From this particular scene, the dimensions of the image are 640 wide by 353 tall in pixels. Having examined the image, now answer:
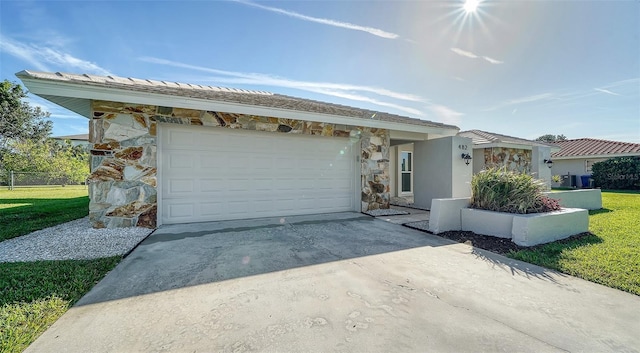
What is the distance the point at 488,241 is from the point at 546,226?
1.07 metres

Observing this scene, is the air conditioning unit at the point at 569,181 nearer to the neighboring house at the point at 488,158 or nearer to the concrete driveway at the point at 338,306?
the neighboring house at the point at 488,158

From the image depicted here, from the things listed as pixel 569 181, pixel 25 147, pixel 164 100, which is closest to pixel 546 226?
pixel 164 100

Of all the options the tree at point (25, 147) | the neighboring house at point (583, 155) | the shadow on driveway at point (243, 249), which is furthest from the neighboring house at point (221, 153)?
the tree at point (25, 147)

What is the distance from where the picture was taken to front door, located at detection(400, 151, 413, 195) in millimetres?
11523

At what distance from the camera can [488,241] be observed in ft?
16.0

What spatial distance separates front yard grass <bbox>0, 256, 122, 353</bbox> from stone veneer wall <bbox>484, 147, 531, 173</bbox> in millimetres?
13785

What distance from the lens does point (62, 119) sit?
2719 centimetres

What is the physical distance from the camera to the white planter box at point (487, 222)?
4.90m

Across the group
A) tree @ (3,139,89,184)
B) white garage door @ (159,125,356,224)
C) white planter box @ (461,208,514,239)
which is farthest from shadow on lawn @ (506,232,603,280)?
tree @ (3,139,89,184)

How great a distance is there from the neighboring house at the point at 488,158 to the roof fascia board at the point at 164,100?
4.43 meters

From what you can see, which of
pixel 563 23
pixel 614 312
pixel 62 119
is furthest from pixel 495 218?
pixel 62 119

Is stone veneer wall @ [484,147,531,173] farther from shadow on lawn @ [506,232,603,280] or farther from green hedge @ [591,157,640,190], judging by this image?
green hedge @ [591,157,640,190]

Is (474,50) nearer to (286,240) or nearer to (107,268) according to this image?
(286,240)

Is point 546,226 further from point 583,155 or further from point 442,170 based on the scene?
point 583,155
